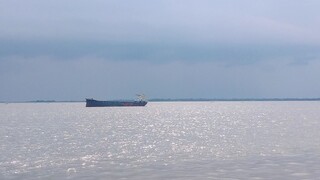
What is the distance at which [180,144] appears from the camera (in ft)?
246

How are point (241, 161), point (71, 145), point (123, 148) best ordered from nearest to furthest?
1. point (241, 161)
2. point (123, 148)
3. point (71, 145)

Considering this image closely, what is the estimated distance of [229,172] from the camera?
44.4 meters

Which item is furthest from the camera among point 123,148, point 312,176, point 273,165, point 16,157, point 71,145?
point 71,145

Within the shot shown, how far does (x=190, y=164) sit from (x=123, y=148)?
2048cm

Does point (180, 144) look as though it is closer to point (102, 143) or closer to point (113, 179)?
point (102, 143)

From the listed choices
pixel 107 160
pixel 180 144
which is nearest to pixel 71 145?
pixel 180 144

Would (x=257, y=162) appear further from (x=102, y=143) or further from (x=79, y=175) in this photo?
(x=102, y=143)

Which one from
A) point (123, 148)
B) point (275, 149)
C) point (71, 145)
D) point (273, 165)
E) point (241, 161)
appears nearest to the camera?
point (273, 165)

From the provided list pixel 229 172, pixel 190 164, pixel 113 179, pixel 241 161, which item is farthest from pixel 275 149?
pixel 113 179

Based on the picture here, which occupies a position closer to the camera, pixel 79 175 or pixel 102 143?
pixel 79 175

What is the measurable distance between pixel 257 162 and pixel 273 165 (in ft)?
9.20

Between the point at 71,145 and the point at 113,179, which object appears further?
the point at 71,145

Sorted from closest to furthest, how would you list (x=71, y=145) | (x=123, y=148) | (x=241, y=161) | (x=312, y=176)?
(x=312, y=176), (x=241, y=161), (x=123, y=148), (x=71, y=145)

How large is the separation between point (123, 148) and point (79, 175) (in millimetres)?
25534
